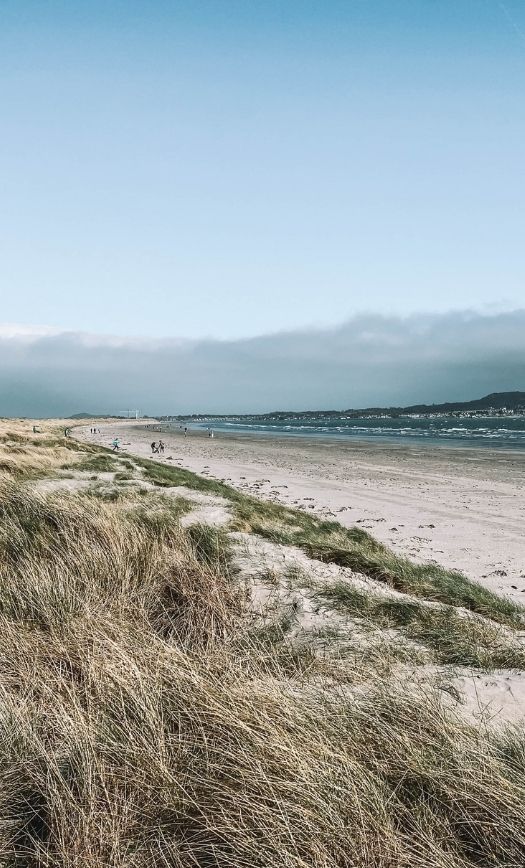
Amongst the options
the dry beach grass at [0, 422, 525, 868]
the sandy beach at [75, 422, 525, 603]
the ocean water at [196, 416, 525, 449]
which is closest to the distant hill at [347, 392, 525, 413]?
the ocean water at [196, 416, 525, 449]

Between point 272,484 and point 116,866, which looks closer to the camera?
point 116,866

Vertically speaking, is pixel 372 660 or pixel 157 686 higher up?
pixel 157 686

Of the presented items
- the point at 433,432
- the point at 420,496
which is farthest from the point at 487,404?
the point at 420,496

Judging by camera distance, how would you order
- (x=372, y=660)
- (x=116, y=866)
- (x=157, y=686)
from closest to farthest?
(x=116, y=866) → (x=157, y=686) → (x=372, y=660)

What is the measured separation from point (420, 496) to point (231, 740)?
53.1 feet

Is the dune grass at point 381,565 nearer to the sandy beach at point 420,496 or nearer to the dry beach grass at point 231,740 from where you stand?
the sandy beach at point 420,496

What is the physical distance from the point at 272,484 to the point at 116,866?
18.7 metres

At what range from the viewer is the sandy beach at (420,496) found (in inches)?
395

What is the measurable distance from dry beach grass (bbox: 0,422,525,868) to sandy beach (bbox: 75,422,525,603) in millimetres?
4635

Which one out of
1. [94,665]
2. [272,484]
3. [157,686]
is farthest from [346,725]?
[272,484]

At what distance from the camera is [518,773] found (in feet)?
8.13

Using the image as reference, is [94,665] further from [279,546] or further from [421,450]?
[421,450]

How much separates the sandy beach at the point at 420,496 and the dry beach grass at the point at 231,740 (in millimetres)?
4635

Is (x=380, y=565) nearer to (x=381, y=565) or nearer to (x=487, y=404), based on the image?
(x=381, y=565)
